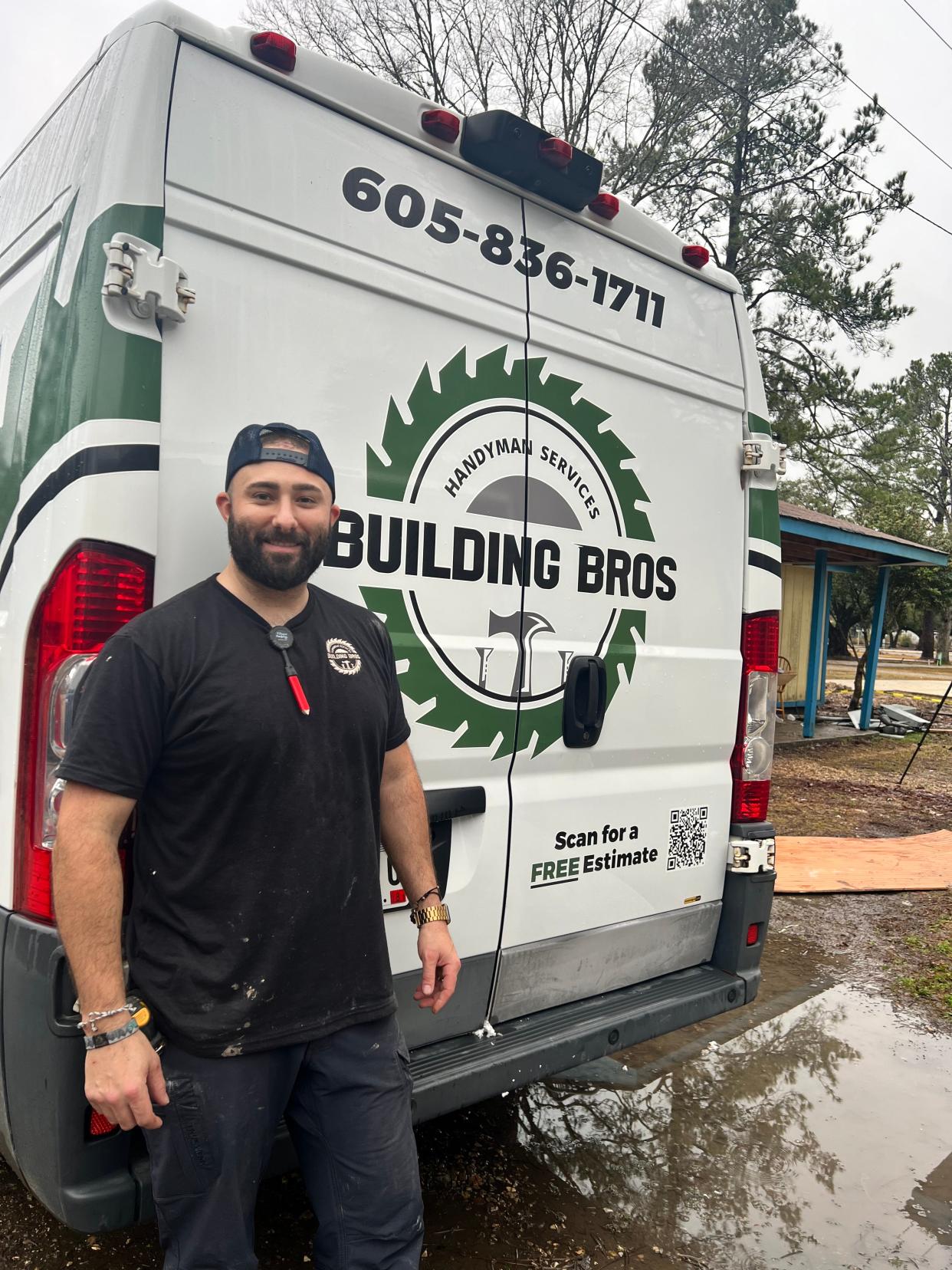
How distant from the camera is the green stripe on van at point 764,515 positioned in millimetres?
3535

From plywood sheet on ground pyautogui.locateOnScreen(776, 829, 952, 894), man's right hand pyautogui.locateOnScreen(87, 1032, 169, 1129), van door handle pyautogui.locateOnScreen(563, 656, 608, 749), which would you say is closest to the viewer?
man's right hand pyautogui.locateOnScreen(87, 1032, 169, 1129)

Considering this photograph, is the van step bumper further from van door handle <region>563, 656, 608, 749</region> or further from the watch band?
the watch band

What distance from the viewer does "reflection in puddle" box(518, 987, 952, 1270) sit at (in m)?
2.97

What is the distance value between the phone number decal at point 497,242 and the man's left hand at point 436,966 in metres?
1.70

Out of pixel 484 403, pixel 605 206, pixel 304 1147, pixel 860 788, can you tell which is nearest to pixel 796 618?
pixel 860 788

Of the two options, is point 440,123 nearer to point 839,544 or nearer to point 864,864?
point 864,864

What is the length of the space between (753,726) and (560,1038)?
1261 mm

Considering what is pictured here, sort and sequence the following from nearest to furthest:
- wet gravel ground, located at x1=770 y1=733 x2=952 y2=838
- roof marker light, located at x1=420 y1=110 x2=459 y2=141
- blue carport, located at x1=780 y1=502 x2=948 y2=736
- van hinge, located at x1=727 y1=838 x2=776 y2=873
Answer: roof marker light, located at x1=420 y1=110 x2=459 y2=141 → van hinge, located at x1=727 y1=838 x2=776 y2=873 → wet gravel ground, located at x1=770 y1=733 x2=952 y2=838 → blue carport, located at x1=780 y1=502 x2=948 y2=736

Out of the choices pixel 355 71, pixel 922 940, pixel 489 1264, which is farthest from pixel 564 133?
pixel 489 1264

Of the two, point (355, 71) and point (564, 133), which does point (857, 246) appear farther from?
point (355, 71)

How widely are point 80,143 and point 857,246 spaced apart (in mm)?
19575

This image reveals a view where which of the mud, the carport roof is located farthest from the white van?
the carport roof

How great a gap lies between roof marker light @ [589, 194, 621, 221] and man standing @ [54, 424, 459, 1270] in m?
1.43

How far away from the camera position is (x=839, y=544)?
14039 mm
